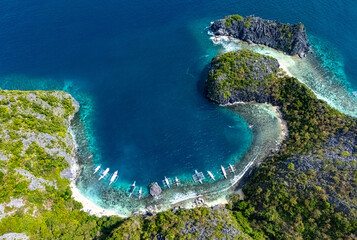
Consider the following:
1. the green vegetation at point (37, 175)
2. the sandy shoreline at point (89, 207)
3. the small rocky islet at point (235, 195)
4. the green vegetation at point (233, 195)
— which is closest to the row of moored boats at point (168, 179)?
the small rocky islet at point (235, 195)

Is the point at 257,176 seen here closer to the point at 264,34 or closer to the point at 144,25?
the point at 264,34

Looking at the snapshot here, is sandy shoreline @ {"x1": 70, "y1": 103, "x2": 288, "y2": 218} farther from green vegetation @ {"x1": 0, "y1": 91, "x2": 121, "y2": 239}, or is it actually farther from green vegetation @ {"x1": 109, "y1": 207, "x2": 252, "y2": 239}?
green vegetation @ {"x1": 109, "y1": 207, "x2": 252, "y2": 239}

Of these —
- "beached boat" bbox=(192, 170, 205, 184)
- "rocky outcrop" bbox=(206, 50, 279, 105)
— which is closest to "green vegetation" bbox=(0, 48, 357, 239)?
"beached boat" bbox=(192, 170, 205, 184)

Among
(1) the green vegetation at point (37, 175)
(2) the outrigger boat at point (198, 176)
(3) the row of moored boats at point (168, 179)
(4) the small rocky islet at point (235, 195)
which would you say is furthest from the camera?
(2) the outrigger boat at point (198, 176)

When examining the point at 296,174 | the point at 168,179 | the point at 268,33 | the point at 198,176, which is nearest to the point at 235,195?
the point at 198,176

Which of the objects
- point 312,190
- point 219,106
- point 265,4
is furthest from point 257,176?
point 265,4

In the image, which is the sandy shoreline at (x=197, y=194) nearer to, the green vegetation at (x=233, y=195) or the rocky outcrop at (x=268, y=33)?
the green vegetation at (x=233, y=195)
